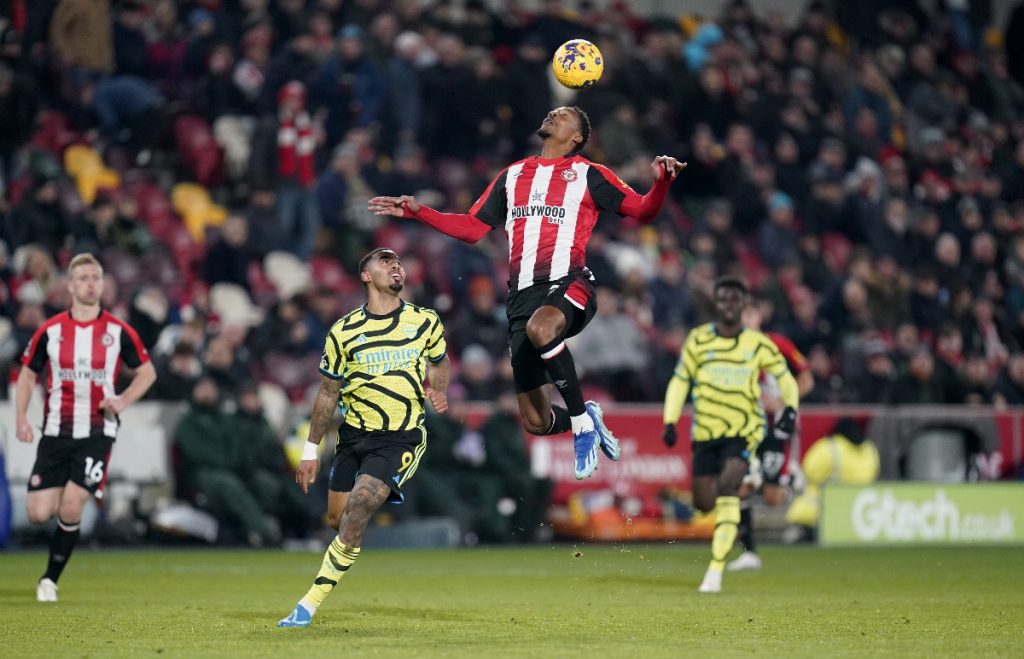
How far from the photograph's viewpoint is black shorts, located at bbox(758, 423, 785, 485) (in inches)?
611

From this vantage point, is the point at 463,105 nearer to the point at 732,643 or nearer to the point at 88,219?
the point at 88,219

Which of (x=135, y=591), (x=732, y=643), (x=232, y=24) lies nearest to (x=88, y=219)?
(x=232, y=24)

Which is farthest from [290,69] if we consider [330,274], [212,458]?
[212,458]

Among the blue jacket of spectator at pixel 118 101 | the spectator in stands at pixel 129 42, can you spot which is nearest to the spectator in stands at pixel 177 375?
the blue jacket of spectator at pixel 118 101

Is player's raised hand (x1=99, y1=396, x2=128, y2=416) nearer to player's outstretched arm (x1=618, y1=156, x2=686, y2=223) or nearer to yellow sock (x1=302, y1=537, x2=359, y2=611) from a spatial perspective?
yellow sock (x1=302, y1=537, x2=359, y2=611)

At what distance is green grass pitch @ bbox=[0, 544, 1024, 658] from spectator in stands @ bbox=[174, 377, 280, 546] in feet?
1.81

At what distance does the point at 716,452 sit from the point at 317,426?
4801 millimetres

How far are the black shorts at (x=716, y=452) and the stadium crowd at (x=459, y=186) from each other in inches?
211

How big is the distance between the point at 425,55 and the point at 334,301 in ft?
15.0

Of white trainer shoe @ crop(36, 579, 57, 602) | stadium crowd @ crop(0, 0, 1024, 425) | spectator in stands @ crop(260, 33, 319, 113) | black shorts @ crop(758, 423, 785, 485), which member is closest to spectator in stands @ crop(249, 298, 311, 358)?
stadium crowd @ crop(0, 0, 1024, 425)

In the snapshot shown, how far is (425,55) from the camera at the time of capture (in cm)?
2206

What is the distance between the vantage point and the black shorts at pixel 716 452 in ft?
44.6

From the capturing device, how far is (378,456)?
9.95m

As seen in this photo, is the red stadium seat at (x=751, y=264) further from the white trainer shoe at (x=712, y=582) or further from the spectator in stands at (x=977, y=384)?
the white trainer shoe at (x=712, y=582)
